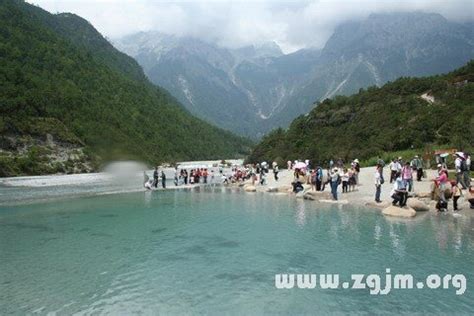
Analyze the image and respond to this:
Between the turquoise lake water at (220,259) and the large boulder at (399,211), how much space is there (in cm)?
59

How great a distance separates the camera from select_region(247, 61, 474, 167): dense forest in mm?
54609

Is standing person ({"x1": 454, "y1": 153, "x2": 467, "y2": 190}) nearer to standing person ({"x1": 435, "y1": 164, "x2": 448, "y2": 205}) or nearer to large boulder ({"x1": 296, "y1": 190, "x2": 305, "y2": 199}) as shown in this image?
standing person ({"x1": 435, "y1": 164, "x2": 448, "y2": 205})

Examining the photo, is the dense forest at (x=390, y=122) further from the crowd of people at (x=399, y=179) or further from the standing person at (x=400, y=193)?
the standing person at (x=400, y=193)

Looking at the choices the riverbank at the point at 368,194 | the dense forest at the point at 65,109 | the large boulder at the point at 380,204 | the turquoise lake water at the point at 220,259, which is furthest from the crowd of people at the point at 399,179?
the dense forest at the point at 65,109

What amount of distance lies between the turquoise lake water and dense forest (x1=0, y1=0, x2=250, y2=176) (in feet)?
214

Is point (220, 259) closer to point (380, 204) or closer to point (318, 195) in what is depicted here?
point (380, 204)

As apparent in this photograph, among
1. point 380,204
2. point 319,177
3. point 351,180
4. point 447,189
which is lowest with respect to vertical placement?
point 380,204

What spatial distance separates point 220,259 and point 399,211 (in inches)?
509

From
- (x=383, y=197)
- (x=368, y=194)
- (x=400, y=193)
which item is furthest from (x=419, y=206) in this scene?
(x=368, y=194)

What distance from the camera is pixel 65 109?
11238 cm

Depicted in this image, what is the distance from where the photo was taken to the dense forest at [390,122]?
54.6 metres

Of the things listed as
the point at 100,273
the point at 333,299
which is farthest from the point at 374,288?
the point at 100,273

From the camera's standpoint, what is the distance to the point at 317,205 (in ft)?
102

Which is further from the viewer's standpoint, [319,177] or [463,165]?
[319,177]
